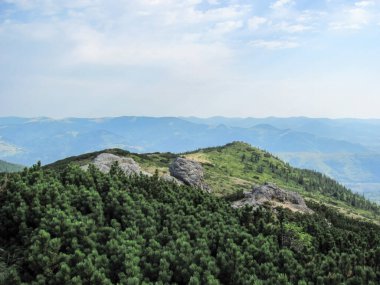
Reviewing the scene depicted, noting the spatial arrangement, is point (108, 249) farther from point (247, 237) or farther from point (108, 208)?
point (247, 237)

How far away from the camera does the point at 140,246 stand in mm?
18734

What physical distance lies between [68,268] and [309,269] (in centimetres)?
1079

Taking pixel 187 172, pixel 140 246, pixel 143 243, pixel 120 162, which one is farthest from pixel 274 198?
pixel 140 246

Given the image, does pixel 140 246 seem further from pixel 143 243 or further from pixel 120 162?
pixel 120 162

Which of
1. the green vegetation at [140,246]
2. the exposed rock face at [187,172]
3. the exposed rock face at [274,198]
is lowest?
the exposed rock face at [274,198]

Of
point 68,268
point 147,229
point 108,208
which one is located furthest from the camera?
point 108,208

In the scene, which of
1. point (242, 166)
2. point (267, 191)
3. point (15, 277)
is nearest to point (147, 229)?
point (15, 277)

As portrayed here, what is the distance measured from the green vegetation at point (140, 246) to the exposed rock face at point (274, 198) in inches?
1023

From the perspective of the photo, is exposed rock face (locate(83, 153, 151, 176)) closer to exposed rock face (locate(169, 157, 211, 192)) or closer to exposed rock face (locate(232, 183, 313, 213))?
exposed rock face (locate(169, 157, 211, 192))

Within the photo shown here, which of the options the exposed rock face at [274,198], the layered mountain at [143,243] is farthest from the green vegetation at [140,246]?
the exposed rock face at [274,198]

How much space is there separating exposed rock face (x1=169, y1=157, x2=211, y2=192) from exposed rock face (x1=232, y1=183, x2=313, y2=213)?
12.4 m

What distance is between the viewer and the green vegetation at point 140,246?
16.9 meters

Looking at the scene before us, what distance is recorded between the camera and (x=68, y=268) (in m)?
16.0

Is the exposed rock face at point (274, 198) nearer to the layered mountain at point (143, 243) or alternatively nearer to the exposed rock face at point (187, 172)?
the exposed rock face at point (187, 172)
